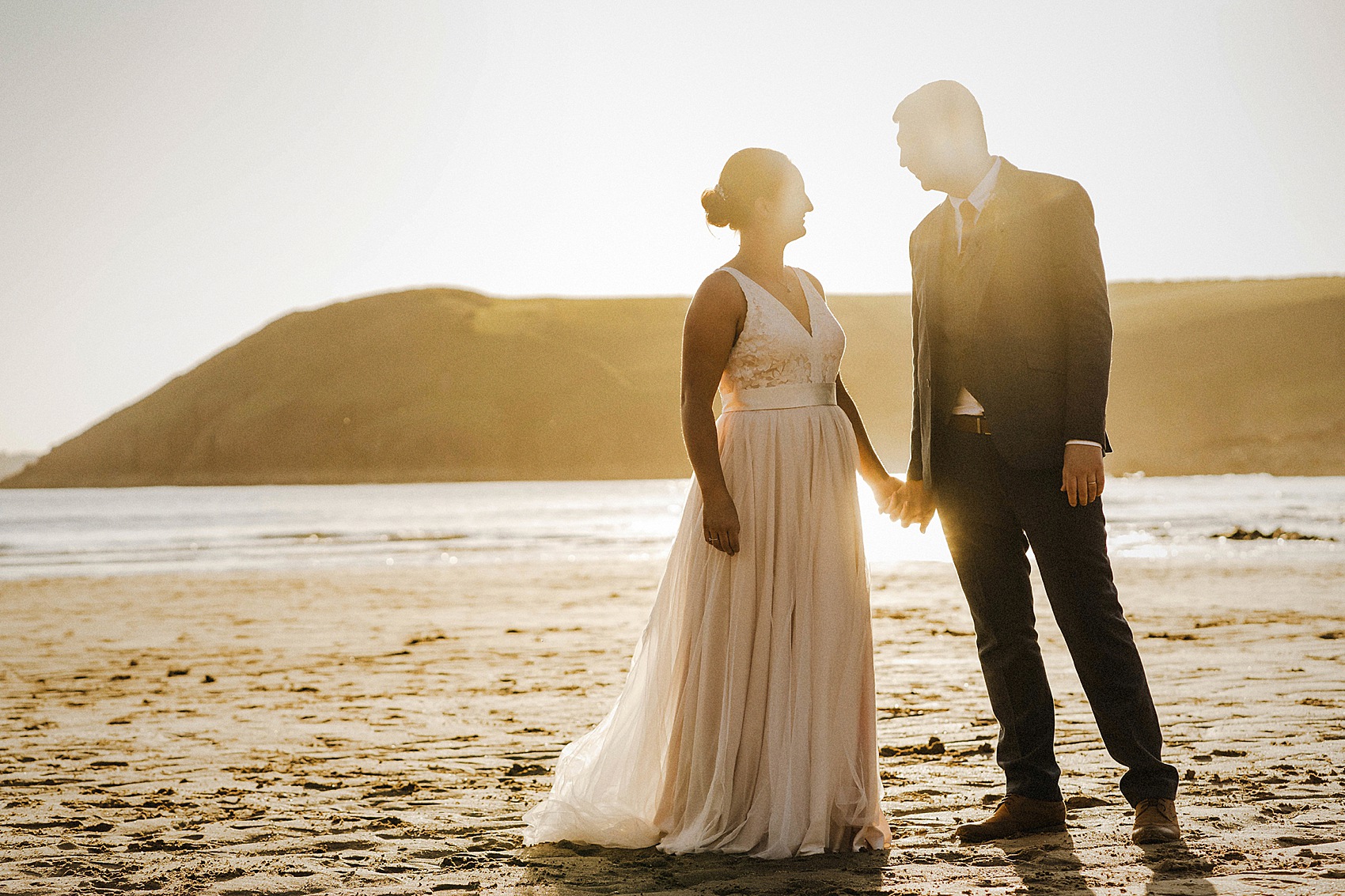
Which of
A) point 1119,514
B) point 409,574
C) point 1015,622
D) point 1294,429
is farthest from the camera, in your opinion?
point 1294,429

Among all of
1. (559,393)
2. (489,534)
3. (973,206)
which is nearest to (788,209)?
(973,206)

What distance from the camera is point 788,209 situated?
334 centimetres

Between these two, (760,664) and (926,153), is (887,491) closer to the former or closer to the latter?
(760,664)

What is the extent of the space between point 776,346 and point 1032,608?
1.02m

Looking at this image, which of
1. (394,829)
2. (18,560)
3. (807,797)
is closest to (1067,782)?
(807,797)

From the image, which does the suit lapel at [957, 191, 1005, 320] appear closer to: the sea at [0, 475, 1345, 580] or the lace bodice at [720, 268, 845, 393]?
the lace bodice at [720, 268, 845, 393]

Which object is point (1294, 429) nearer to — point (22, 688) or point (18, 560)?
point (18, 560)

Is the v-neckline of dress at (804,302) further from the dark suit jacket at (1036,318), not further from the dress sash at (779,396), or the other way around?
the dark suit jacket at (1036,318)

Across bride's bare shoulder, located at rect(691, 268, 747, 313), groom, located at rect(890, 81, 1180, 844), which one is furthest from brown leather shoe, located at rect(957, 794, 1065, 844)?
bride's bare shoulder, located at rect(691, 268, 747, 313)

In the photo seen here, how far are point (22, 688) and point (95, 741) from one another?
218 centimetres

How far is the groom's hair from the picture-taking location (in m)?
3.28

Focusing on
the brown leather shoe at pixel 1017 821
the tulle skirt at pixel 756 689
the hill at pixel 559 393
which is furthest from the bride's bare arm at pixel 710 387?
the hill at pixel 559 393

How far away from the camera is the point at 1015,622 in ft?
11.1

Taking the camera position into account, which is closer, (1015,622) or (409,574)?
(1015,622)
